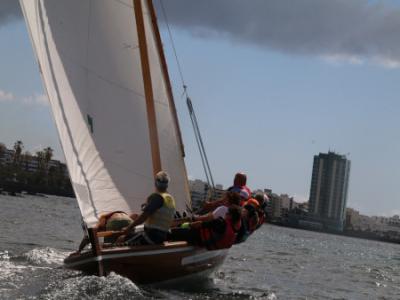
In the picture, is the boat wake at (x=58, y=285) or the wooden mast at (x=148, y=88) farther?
the wooden mast at (x=148, y=88)

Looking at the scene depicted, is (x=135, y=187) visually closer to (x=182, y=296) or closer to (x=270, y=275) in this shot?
(x=182, y=296)

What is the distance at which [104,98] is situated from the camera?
49.3 feet

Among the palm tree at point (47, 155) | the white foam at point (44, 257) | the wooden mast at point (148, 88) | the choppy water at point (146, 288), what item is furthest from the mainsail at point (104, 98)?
the palm tree at point (47, 155)

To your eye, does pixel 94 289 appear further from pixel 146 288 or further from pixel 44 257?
pixel 44 257

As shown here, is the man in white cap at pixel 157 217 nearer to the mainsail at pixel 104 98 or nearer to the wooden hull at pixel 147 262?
the wooden hull at pixel 147 262

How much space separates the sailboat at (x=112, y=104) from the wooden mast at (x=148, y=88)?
0.02m

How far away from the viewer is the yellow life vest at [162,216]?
40.3 ft

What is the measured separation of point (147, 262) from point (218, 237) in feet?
6.33

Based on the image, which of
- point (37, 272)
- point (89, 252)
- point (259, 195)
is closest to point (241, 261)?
point (259, 195)

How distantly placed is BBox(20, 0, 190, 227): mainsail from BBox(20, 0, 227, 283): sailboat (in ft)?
0.07

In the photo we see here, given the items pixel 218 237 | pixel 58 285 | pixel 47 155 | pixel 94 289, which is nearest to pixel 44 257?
pixel 58 285

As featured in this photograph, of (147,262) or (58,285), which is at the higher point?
(147,262)

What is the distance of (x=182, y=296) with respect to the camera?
12398 millimetres

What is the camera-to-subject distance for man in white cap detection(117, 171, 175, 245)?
39.7ft
